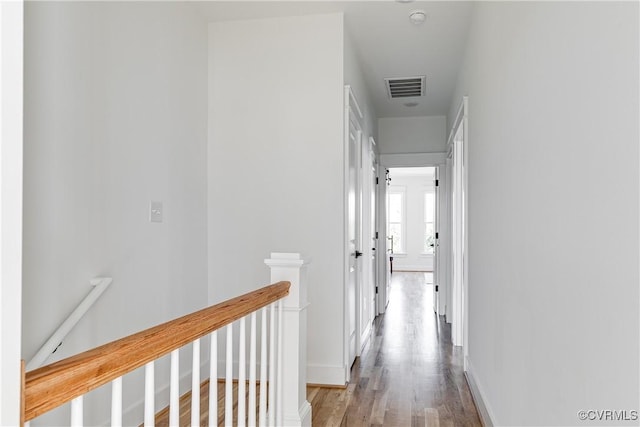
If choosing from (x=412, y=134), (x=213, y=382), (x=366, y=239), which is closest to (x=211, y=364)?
(x=213, y=382)

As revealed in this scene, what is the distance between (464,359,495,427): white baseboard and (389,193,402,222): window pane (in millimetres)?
9296

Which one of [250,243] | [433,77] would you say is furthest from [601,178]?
→ [433,77]

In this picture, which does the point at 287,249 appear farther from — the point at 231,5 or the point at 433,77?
the point at 433,77

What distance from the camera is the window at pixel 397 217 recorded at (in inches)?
506

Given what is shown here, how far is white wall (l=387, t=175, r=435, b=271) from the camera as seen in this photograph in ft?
41.7

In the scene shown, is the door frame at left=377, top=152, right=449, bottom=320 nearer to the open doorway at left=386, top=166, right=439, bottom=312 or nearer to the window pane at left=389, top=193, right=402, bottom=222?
the open doorway at left=386, top=166, right=439, bottom=312

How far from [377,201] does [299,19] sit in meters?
3.20

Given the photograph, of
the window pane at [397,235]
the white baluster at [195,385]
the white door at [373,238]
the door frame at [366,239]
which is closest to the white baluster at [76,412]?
the white baluster at [195,385]

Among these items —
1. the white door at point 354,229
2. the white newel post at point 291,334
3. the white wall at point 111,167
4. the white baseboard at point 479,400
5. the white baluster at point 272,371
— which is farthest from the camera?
the white door at point 354,229

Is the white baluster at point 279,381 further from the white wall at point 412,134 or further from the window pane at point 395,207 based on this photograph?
the window pane at point 395,207

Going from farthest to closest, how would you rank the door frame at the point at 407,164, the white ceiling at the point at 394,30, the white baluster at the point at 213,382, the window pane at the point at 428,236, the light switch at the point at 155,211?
the window pane at the point at 428,236 < the door frame at the point at 407,164 < the white ceiling at the point at 394,30 < the light switch at the point at 155,211 < the white baluster at the point at 213,382

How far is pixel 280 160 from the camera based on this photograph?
354 centimetres

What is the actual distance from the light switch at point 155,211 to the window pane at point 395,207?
34.2 ft

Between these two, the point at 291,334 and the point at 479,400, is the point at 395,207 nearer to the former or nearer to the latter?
the point at 479,400
